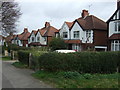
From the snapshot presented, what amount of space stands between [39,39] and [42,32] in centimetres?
200

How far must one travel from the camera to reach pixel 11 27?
24.3 meters

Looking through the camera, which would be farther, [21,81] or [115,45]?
[115,45]

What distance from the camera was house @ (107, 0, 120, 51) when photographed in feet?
77.3

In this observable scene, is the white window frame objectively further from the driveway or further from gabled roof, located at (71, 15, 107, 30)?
the driveway

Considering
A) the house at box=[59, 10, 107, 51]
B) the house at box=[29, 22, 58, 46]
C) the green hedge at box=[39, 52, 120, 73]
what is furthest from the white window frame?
the green hedge at box=[39, 52, 120, 73]

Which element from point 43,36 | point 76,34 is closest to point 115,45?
point 76,34

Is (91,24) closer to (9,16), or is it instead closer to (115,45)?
(115,45)

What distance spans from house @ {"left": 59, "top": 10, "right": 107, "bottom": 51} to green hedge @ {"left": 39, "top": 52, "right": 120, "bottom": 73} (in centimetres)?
1568

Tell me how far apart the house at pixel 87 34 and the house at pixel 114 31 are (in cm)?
198

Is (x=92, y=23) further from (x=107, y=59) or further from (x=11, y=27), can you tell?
(x=107, y=59)

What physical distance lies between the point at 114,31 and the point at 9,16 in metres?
15.5

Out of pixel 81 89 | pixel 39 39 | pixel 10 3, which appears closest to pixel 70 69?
pixel 81 89

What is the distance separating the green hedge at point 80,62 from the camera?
9805 millimetres

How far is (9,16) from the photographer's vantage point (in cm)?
2302
